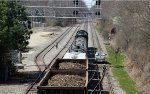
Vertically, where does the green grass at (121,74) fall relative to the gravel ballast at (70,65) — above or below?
below

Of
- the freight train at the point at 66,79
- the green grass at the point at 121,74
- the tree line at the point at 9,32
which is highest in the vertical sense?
the tree line at the point at 9,32

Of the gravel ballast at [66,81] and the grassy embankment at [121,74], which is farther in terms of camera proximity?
the grassy embankment at [121,74]

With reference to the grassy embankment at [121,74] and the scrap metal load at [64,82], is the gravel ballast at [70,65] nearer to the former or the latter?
the grassy embankment at [121,74]

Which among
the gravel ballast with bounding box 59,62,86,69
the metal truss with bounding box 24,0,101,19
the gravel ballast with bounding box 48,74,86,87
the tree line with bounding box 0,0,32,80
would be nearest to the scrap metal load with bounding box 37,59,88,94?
the gravel ballast with bounding box 48,74,86,87

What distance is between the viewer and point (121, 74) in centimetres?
3641

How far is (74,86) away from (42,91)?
1.69 meters

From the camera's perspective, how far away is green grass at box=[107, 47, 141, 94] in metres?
28.9

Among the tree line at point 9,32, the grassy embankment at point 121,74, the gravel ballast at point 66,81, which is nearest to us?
the gravel ballast at point 66,81

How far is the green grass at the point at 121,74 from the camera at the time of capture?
1138 inches

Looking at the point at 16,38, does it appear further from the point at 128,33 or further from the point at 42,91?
the point at 128,33

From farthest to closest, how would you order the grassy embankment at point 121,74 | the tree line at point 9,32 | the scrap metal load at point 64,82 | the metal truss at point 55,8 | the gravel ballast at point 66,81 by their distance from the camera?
the metal truss at point 55,8 < the tree line at point 9,32 < the grassy embankment at point 121,74 < the gravel ballast at point 66,81 < the scrap metal load at point 64,82

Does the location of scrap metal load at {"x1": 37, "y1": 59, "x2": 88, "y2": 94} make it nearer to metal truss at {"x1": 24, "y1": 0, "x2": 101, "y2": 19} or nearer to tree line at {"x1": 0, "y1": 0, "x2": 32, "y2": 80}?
tree line at {"x1": 0, "y1": 0, "x2": 32, "y2": 80}

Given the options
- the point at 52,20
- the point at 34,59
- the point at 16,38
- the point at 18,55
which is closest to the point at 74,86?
the point at 16,38

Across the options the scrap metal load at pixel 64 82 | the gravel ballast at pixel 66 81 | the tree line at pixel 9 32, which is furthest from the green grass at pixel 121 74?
the tree line at pixel 9 32
